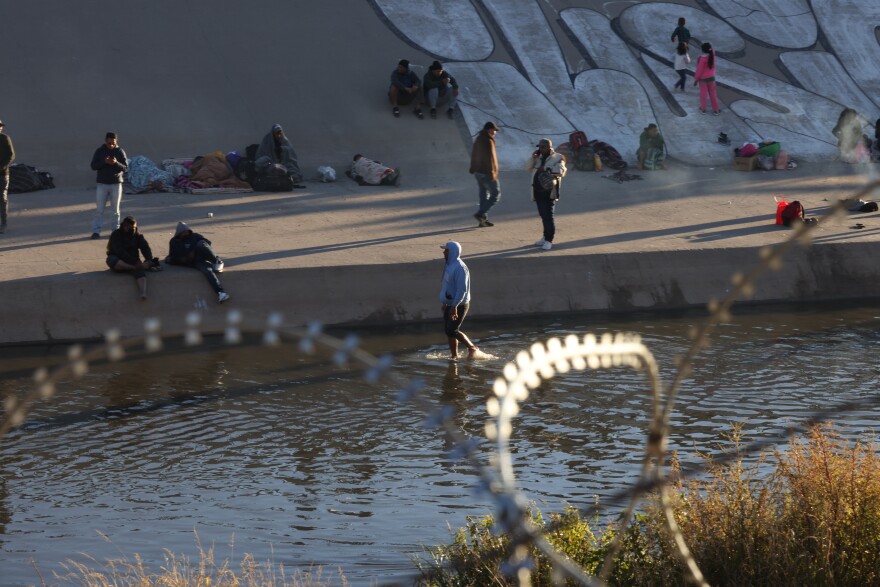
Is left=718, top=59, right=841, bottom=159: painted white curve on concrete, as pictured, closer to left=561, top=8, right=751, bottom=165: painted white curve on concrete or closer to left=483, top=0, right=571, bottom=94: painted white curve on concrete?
left=561, top=8, right=751, bottom=165: painted white curve on concrete

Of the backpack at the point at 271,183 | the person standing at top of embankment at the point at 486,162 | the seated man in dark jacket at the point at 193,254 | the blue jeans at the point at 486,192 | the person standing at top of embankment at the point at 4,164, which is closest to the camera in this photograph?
the seated man in dark jacket at the point at 193,254

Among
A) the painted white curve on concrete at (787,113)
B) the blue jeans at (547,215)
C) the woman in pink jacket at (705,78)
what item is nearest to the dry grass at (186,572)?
the blue jeans at (547,215)

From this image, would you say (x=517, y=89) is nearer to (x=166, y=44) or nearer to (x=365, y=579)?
(x=166, y=44)

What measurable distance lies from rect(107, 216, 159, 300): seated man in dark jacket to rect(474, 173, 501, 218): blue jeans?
5.30 metres

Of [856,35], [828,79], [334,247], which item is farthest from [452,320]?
[856,35]

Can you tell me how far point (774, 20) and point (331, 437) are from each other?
22.3 metres

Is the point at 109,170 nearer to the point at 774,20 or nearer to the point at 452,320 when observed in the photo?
the point at 452,320

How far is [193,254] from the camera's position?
1534 centimetres

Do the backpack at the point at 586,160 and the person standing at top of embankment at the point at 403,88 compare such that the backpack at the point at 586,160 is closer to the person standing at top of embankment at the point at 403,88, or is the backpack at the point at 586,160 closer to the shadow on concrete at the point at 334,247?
the person standing at top of embankment at the point at 403,88

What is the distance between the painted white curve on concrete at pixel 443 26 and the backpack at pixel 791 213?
9.54 metres

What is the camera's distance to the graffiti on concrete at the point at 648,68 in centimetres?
2530

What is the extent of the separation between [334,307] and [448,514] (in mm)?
6731

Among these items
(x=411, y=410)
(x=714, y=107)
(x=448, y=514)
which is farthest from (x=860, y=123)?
(x=448, y=514)

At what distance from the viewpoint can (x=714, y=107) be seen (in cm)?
2641
